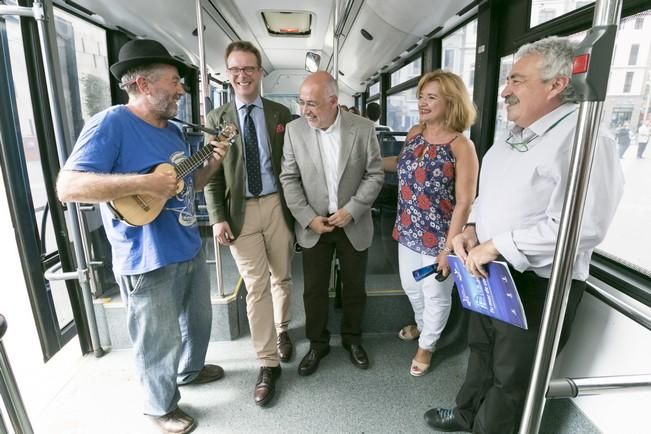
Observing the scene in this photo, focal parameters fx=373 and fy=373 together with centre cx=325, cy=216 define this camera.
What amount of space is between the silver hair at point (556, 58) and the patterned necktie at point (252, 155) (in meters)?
1.44

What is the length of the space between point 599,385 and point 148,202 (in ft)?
5.57

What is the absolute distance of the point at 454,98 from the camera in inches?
78.5

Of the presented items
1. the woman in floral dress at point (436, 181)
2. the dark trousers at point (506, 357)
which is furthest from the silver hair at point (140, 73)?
the dark trousers at point (506, 357)

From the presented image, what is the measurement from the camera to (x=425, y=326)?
2.38 meters

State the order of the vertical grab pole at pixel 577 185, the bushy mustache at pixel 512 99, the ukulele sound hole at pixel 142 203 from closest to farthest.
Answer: the vertical grab pole at pixel 577 185, the bushy mustache at pixel 512 99, the ukulele sound hole at pixel 142 203

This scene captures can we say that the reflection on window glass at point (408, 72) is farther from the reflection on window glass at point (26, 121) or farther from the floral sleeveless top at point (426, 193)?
the reflection on window glass at point (26, 121)

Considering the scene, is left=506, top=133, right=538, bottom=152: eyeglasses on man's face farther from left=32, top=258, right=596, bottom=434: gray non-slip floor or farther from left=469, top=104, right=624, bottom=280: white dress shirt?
left=32, top=258, right=596, bottom=434: gray non-slip floor

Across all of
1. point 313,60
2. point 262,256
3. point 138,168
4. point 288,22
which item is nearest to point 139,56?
point 138,168

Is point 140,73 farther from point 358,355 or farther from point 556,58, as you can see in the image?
point 358,355

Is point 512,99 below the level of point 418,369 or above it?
above

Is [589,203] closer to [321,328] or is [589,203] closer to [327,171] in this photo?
[327,171]

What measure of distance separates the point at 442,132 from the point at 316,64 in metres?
2.34

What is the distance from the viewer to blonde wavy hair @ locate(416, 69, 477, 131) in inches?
78.3

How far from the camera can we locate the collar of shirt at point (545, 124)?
1294 millimetres
